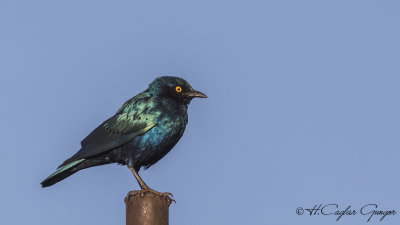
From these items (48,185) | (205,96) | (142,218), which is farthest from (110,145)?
(142,218)

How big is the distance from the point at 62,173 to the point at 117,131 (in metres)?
1.01

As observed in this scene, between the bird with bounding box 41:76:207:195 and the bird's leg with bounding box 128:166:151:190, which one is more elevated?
the bird with bounding box 41:76:207:195

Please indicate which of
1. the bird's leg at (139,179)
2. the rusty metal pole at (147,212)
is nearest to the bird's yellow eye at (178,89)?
the bird's leg at (139,179)

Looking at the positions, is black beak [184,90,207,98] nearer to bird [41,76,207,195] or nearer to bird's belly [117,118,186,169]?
bird [41,76,207,195]

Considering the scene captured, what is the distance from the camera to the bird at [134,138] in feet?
32.2

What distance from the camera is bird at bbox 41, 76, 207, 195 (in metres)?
9.80

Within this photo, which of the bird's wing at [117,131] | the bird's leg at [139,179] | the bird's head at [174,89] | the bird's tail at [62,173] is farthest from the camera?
the bird's head at [174,89]

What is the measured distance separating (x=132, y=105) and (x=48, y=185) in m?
1.72

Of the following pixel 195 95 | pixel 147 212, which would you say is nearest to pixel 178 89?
pixel 195 95

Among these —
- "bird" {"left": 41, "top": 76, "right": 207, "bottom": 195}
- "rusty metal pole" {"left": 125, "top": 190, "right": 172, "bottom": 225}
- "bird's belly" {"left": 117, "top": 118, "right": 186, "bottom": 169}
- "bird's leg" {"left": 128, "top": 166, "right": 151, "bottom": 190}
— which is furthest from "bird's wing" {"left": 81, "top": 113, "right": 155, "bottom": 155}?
"rusty metal pole" {"left": 125, "top": 190, "right": 172, "bottom": 225}

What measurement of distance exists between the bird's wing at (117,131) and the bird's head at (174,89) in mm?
493

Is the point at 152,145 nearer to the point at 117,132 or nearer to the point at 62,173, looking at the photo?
the point at 117,132

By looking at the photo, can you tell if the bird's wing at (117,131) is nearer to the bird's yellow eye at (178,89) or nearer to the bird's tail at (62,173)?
the bird's tail at (62,173)

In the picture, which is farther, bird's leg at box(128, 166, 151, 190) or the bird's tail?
bird's leg at box(128, 166, 151, 190)
